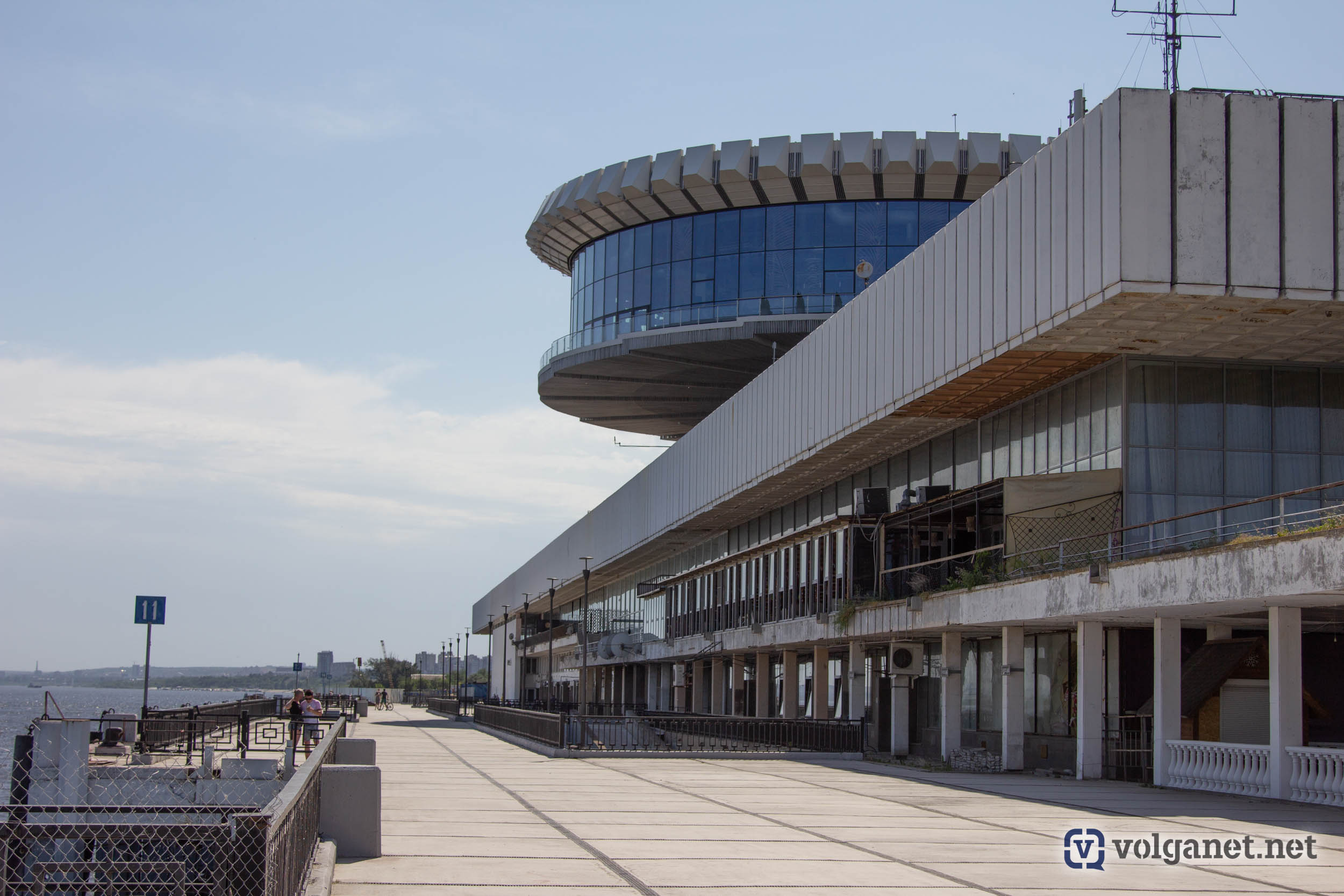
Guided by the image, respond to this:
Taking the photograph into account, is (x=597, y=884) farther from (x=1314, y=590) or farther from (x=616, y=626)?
(x=616, y=626)

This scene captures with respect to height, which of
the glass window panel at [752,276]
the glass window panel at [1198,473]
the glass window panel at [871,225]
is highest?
the glass window panel at [871,225]

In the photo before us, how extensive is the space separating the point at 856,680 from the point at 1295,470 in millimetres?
16067

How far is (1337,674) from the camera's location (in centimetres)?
2864

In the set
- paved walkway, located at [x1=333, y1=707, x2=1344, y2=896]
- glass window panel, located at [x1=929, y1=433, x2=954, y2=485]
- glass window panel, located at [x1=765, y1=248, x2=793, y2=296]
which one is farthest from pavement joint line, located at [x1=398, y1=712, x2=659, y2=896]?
glass window panel, located at [x1=765, y1=248, x2=793, y2=296]

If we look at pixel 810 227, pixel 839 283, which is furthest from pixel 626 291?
pixel 839 283

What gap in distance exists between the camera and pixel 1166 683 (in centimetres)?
2617

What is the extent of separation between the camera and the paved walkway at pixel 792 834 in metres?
11.9

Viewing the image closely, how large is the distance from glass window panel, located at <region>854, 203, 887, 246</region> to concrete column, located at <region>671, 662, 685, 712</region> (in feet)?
71.5

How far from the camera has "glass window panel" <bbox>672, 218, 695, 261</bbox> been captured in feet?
203

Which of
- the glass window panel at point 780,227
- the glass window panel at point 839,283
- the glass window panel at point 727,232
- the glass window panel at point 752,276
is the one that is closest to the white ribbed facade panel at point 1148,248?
the glass window panel at point 839,283

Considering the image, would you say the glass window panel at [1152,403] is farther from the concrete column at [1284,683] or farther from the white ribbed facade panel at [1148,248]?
the concrete column at [1284,683]

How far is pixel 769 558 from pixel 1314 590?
32062 mm

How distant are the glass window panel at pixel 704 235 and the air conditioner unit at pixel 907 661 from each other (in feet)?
86.3

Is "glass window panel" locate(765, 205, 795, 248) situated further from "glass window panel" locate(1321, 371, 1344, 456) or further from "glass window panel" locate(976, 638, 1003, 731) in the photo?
"glass window panel" locate(1321, 371, 1344, 456)
